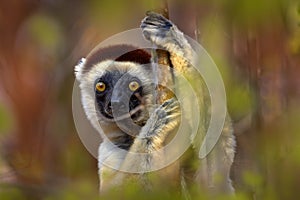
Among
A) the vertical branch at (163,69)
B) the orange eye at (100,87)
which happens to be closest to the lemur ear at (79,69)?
the orange eye at (100,87)

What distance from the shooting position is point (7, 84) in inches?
96.9

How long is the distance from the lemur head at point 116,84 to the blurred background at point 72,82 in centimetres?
16

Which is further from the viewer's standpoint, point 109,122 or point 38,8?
point 38,8

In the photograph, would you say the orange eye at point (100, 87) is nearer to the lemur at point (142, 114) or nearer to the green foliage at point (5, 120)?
the lemur at point (142, 114)

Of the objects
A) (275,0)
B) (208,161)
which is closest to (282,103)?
(275,0)

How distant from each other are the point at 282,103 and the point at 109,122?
1.59 ft

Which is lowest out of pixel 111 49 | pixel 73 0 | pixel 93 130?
pixel 93 130

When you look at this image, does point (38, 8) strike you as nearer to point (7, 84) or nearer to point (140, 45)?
point (7, 84)

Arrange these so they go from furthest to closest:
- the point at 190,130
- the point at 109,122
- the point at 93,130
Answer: the point at 93,130
the point at 109,122
the point at 190,130

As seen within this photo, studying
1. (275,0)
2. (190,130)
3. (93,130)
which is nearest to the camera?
(190,130)

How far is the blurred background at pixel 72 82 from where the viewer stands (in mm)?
1671

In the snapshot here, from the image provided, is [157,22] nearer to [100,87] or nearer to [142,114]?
[142,114]

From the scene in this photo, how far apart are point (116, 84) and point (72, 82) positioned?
0.43 metres

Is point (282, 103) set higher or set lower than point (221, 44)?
lower
